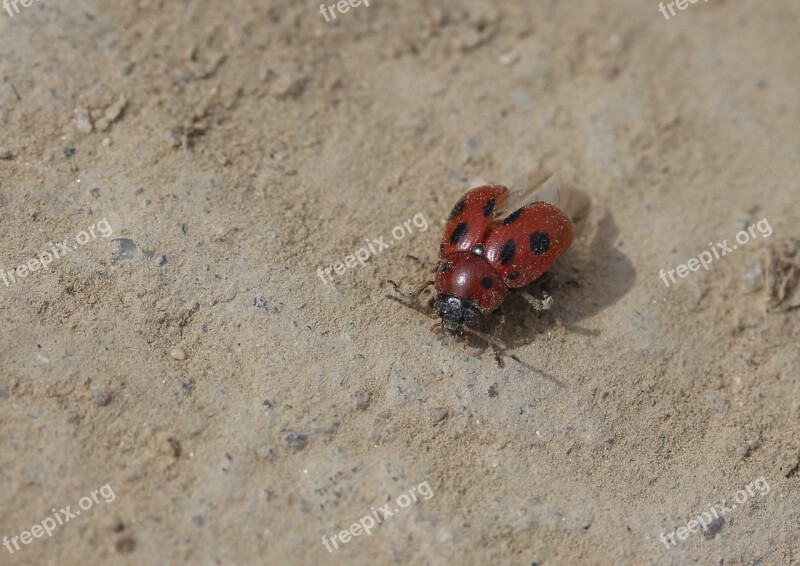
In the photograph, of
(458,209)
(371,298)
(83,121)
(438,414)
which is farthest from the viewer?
(83,121)

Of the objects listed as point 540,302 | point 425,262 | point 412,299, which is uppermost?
point 425,262

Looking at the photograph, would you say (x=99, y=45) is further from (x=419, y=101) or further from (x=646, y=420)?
(x=646, y=420)

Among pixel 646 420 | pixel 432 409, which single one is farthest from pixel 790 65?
pixel 432 409

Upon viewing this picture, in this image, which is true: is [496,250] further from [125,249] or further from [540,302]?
[125,249]

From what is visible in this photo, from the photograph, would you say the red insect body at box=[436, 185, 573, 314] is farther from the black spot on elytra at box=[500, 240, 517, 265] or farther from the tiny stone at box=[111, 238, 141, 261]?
the tiny stone at box=[111, 238, 141, 261]

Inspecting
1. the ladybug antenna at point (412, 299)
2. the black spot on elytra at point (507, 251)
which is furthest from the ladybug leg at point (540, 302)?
the ladybug antenna at point (412, 299)

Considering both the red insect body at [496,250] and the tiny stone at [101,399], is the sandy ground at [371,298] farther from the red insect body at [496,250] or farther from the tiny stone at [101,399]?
the red insect body at [496,250]

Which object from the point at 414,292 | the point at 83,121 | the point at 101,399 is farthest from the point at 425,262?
the point at 83,121

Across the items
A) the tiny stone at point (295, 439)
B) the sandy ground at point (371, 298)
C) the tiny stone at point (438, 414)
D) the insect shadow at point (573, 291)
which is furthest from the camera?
the insect shadow at point (573, 291)
